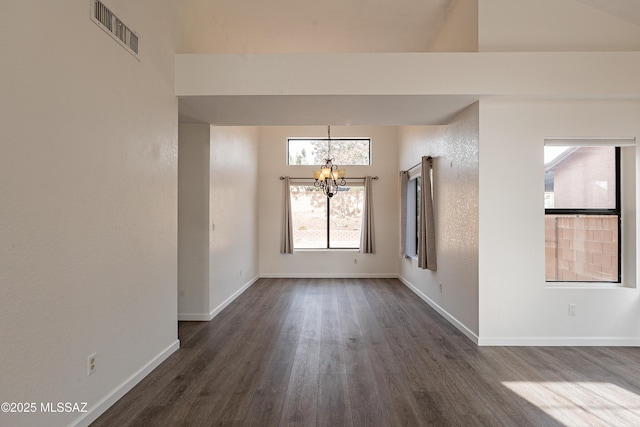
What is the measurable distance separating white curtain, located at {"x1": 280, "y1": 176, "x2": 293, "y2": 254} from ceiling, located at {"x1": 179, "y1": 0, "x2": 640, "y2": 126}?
121 inches

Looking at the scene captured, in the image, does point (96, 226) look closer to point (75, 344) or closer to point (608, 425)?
point (75, 344)

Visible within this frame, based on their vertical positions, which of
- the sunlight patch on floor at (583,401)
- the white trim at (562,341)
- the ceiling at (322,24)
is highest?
the ceiling at (322,24)

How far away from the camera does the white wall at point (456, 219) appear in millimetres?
3804

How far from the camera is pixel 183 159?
15.3 feet

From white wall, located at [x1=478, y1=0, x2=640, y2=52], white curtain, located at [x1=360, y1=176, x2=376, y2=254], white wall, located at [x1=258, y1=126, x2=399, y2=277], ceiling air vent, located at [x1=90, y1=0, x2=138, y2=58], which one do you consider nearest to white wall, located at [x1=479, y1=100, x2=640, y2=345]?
white wall, located at [x1=478, y1=0, x2=640, y2=52]

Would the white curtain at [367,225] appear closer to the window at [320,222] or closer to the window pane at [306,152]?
the window at [320,222]

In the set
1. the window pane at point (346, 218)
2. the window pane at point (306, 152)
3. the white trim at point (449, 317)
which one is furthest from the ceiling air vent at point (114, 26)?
the window pane at point (346, 218)

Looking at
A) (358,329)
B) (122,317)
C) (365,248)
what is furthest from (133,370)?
(365,248)

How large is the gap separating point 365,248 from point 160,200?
5296mm

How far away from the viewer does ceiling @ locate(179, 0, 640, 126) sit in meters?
3.68

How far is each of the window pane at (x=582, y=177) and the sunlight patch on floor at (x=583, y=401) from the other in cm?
180

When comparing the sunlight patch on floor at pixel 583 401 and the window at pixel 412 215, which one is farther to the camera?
the window at pixel 412 215

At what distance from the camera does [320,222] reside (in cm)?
809

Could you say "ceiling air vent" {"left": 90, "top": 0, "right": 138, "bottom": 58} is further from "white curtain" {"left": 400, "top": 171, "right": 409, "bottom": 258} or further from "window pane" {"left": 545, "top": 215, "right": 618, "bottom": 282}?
"white curtain" {"left": 400, "top": 171, "right": 409, "bottom": 258}
